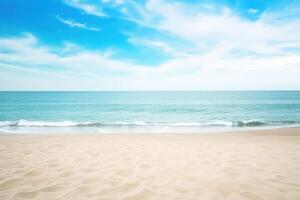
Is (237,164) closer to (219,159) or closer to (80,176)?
(219,159)

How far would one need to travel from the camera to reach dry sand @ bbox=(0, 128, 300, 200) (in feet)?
10.3

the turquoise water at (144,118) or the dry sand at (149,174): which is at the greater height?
the dry sand at (149,174)

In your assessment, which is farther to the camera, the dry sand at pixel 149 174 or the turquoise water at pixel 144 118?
the turquoise water at pixel 144 118

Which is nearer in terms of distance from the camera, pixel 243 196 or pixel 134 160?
pixel 243 196

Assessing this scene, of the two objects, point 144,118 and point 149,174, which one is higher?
point 149,174

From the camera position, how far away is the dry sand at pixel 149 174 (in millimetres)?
3139

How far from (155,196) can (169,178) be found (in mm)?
748

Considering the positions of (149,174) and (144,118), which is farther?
(144,118)

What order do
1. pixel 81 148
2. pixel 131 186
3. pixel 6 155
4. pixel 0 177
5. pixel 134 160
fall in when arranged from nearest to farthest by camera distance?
pixel 131 186, pixel 0 177, pixel 134 160, pixel 6 155, pixel 81 148

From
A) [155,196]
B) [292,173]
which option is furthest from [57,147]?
[292,173]

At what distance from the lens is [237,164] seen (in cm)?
451

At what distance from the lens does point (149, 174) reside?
395 cm

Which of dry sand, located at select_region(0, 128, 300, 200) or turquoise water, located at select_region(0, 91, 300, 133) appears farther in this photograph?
turquoise water, located at select_region(0, 91, 300, 133)

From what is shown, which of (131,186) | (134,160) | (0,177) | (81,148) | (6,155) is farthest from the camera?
(81,148)
